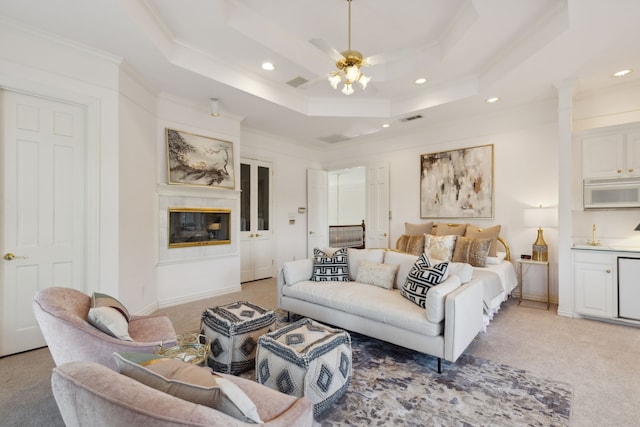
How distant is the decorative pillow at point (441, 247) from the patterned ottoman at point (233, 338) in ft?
8.95

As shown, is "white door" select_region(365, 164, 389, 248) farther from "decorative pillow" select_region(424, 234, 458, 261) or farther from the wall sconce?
the wall sconce

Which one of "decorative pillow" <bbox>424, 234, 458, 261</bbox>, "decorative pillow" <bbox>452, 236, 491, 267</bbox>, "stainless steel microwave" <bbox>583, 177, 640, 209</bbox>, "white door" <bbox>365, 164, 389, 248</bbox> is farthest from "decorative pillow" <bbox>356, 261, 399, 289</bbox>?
"stainless steel microwave" <bbox>583, 177, 640, 209</bbox>

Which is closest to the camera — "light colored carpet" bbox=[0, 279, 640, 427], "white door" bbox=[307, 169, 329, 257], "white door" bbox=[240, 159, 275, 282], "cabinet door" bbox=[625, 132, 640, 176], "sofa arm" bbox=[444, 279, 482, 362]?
"light colored carpet" bbox=[0, 279, 640, 427]

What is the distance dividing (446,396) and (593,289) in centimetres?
274

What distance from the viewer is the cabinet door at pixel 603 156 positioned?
3.54m

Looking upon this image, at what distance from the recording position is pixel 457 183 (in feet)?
16.7

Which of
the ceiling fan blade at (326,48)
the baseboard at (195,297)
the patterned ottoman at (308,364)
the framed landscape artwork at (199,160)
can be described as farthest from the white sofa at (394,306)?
the ceiling fan blade at (326,48)

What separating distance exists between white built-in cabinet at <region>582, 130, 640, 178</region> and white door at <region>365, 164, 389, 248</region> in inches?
118

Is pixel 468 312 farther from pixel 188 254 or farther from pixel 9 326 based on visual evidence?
pixel 9 326

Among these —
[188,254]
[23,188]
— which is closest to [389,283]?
[188,254]

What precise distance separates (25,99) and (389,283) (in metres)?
3.98

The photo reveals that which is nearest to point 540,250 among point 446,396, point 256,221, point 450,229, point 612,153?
point 450,229

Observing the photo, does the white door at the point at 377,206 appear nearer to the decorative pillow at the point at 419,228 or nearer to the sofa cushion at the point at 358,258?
the decorative pillow at the point at 419,228

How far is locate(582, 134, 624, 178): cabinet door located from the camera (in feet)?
11.6
